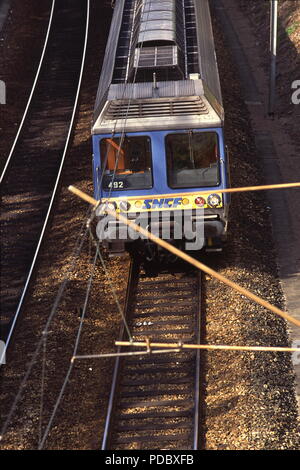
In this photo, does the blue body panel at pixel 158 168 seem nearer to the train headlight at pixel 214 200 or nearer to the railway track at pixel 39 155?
the train headlight at pixel 214 200

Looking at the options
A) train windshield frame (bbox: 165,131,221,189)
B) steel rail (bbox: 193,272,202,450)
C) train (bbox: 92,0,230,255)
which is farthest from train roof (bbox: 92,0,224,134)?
steel rail (bbox: 193,272,202,450)

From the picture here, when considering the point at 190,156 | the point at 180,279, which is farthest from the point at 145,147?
the point at 180,279

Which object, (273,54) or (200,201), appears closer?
(200,201)

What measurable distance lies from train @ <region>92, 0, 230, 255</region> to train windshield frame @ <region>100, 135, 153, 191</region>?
0.06 feet

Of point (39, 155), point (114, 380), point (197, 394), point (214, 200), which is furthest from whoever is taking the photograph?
point (39, 155)

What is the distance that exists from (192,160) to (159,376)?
400cm

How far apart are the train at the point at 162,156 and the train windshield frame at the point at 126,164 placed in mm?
17

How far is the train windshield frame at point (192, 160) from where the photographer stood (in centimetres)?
1470

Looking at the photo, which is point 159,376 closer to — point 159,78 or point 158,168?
point 158,168

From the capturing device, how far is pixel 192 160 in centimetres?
1484

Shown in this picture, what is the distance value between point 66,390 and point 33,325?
2.06m

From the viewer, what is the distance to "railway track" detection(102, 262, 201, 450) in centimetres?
1165

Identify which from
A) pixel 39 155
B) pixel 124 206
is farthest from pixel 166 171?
pixel 39 155
